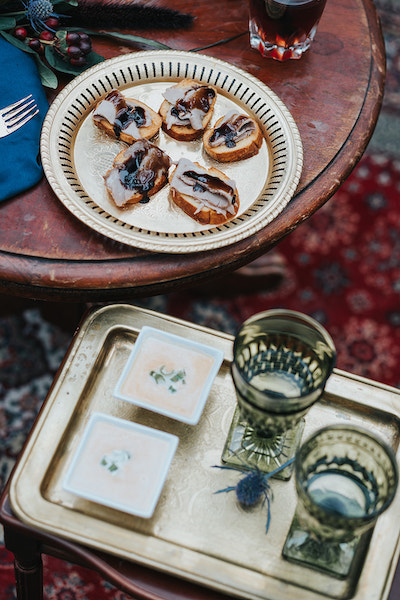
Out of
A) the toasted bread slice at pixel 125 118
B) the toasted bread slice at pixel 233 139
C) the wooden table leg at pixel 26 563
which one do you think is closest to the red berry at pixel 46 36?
the toasted bread slice at pixel 125 118

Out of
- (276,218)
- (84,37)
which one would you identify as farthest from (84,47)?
(276,218)

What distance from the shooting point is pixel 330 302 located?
140 cm

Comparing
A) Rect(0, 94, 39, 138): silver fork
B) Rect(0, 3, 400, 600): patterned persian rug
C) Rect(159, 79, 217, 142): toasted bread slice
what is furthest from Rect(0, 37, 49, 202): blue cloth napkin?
Rect(0, 3, 400, 600): patterned persian rug

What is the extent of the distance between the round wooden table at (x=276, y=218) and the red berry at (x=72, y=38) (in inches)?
2.7

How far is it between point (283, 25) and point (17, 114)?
39cm

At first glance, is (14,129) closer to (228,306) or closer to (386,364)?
(228,306)

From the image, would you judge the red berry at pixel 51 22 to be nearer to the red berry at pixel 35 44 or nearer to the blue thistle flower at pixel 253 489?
the red berry at pixel 35 44

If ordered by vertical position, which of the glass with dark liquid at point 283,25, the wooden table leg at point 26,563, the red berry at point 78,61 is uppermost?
the glass with dark liquid at point 283,25

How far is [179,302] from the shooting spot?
4.57 feet

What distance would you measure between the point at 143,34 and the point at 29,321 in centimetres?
64

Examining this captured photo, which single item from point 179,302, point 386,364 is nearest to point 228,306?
point 179,302

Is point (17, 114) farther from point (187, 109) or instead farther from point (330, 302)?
point (330, 302)

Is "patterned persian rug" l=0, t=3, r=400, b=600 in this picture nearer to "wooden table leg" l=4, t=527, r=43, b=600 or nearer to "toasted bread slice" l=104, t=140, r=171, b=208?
"wooden table leg" l=4, t=527, r=43, b=600

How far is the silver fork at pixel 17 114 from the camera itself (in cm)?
84
